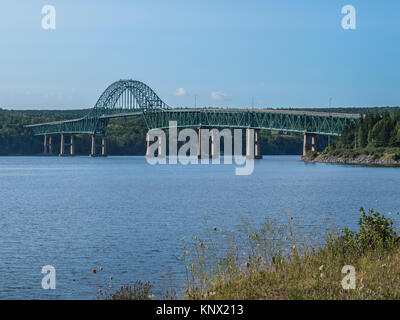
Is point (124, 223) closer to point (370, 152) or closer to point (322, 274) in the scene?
point (322, 274)

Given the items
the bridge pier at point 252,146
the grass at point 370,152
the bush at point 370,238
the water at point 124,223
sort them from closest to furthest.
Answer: the bush at point 370,238 < the water at point 124,223 < the grass at point 370,152 < the bridge pier at point 252,146

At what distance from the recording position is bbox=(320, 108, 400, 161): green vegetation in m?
132

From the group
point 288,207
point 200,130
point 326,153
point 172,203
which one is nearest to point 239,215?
point 288,207

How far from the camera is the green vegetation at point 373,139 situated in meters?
132

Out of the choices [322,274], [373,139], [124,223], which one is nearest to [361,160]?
[373,139]

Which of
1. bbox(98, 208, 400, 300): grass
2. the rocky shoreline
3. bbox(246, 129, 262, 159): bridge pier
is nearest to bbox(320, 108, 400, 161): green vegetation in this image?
the rocky shoreline

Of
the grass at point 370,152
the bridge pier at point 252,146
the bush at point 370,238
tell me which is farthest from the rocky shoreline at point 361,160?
the bush at point 370,238

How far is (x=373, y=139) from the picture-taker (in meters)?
138

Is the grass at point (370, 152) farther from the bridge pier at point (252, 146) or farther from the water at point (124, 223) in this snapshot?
the water at point (124, 223)

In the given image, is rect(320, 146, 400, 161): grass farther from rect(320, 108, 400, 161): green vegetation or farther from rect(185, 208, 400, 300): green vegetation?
rect(185, 208, 400, 300): green vegetation
